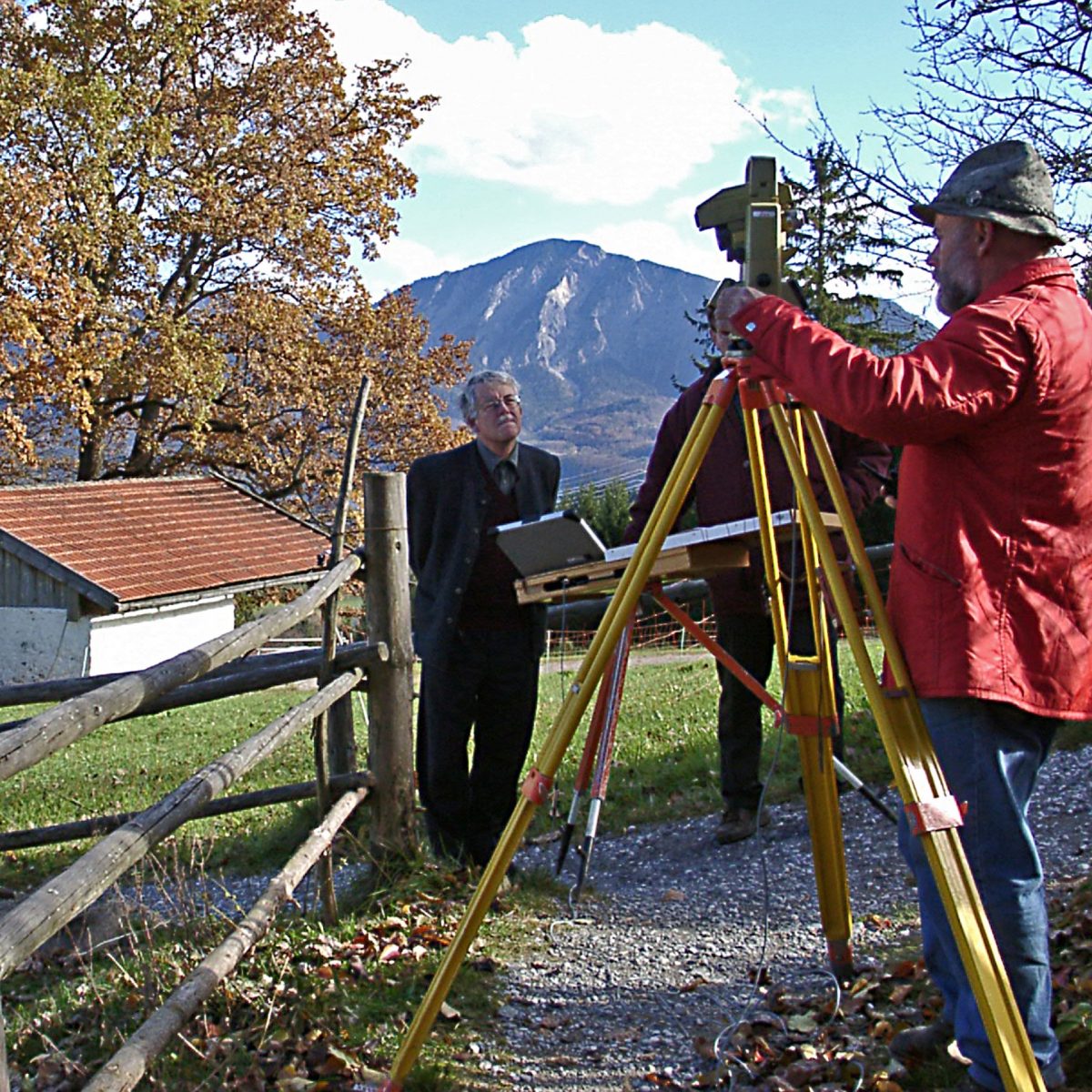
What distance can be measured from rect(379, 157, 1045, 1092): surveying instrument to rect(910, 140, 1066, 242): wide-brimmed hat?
479 mm

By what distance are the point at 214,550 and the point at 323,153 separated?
9303 mm

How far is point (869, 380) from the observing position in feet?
7.82

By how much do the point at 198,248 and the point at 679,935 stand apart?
23.3 metres

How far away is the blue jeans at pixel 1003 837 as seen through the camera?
2512mm

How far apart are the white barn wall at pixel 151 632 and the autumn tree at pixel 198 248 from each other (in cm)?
330

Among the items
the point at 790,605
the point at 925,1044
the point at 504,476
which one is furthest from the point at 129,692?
the point at 504,476

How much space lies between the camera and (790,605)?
3.19m

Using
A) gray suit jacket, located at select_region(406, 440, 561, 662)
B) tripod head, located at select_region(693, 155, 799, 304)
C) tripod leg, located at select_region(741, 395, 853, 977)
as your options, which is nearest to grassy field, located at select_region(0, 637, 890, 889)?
tripod leg, located at select_region(741, 395, 853, 977)

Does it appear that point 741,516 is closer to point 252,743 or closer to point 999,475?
point 252,743

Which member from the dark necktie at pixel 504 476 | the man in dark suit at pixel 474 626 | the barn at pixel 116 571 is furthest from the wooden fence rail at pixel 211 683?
the barn at pixel 116 571

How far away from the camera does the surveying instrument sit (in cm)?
237

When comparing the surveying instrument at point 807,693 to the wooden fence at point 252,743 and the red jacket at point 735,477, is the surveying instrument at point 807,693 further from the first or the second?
the red jacket at point 735,477

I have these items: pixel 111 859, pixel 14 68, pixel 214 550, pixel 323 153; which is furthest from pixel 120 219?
pixel 111 859

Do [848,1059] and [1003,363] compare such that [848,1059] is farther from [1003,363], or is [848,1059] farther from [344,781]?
[344,781]
